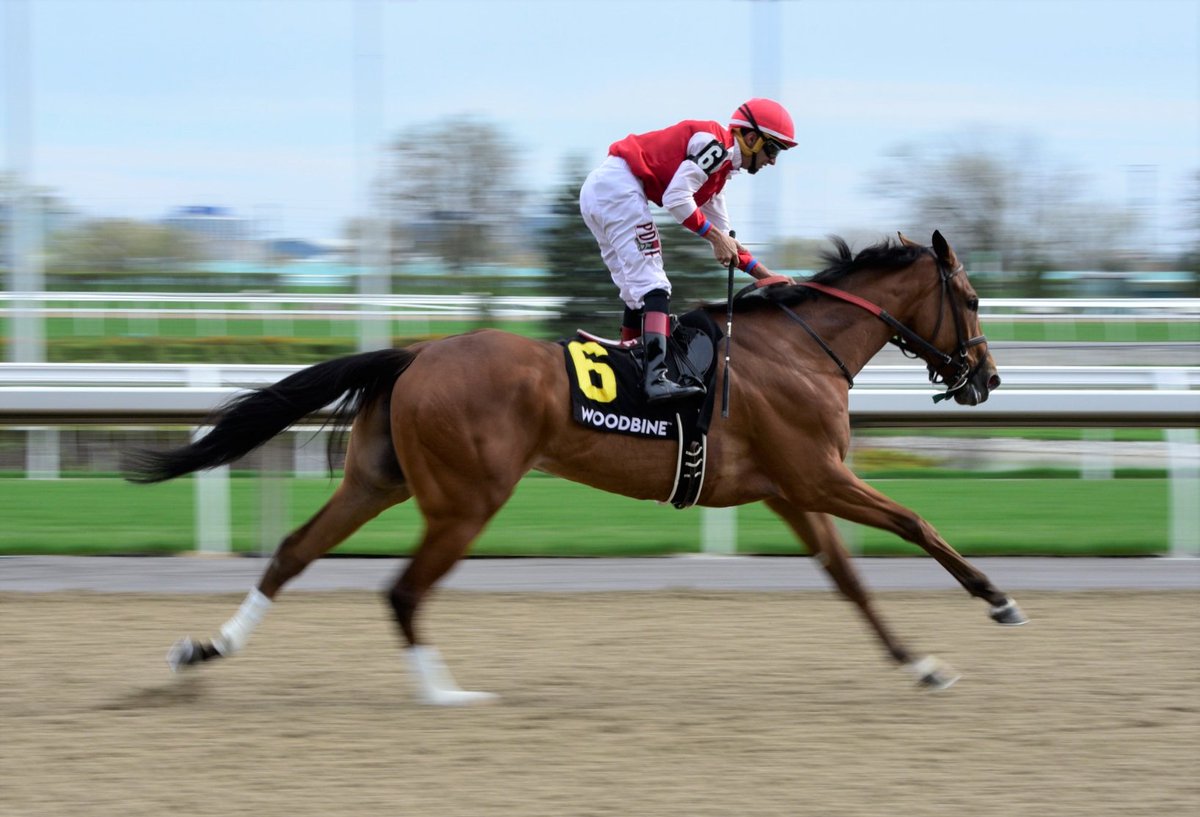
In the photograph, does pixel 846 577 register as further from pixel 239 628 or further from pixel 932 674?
pixel 239 628

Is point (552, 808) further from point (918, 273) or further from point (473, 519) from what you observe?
point (918, 273)

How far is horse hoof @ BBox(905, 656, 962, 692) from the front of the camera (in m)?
5.05

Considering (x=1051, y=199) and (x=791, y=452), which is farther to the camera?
(x=1051, y=199)

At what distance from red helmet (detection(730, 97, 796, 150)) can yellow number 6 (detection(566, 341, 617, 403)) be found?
1.04 meters

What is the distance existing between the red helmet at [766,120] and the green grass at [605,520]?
10.8ft

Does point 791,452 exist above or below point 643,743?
above

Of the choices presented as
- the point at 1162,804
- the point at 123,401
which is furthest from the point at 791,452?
the point at 123,401

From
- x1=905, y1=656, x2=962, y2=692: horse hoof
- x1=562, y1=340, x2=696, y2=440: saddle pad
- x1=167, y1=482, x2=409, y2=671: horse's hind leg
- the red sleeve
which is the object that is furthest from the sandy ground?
the red sleeve

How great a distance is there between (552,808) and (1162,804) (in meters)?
1.69

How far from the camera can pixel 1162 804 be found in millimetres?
3701

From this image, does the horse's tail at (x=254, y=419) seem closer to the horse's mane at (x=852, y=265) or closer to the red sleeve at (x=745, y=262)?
the red sleeve at (x=745, y=262)

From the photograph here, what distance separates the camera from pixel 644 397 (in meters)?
5.18

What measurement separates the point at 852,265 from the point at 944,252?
1.27 feet

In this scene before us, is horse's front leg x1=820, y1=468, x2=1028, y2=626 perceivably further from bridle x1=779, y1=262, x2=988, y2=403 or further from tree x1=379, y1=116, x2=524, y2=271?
tree x1=379, y1=116, x2=524, y2=271
